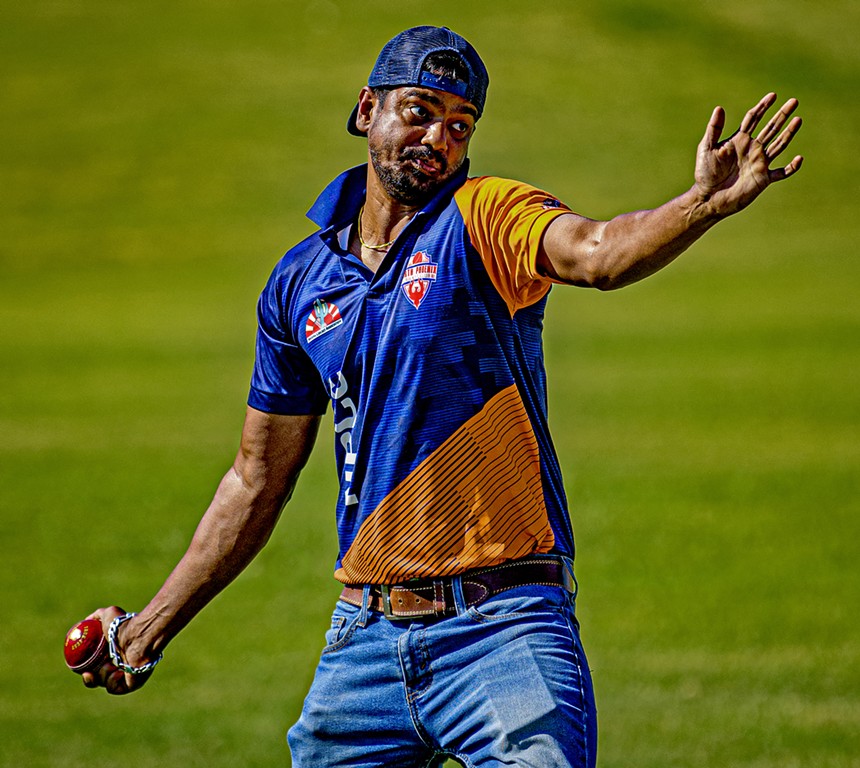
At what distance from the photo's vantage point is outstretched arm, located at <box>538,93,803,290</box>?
466cm

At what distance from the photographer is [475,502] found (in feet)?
17.7

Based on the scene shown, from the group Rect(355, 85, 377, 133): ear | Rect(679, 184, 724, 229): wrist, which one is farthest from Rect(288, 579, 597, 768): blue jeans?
Rect(355, 85, 377, 133): ear

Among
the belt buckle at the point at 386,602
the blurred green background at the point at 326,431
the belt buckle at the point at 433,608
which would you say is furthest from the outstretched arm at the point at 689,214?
the blurred green background at the point at 326,431

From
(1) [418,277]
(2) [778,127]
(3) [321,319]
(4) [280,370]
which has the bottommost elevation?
(4) [280,370]

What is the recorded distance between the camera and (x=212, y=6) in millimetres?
61562

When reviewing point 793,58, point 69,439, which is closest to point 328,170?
point 793,58

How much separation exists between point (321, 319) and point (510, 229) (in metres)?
0.79

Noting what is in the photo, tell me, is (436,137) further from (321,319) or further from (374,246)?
(321,319)

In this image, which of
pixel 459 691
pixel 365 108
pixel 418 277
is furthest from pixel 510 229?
pixel 459 691

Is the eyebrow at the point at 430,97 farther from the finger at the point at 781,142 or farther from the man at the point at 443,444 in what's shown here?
the finger at the point at 781,142

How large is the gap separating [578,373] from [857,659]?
16.3 meters

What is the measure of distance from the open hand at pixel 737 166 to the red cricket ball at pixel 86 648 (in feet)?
9.46

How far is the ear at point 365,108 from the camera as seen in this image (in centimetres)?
600

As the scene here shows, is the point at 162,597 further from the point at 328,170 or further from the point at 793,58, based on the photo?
the point at 793,58
